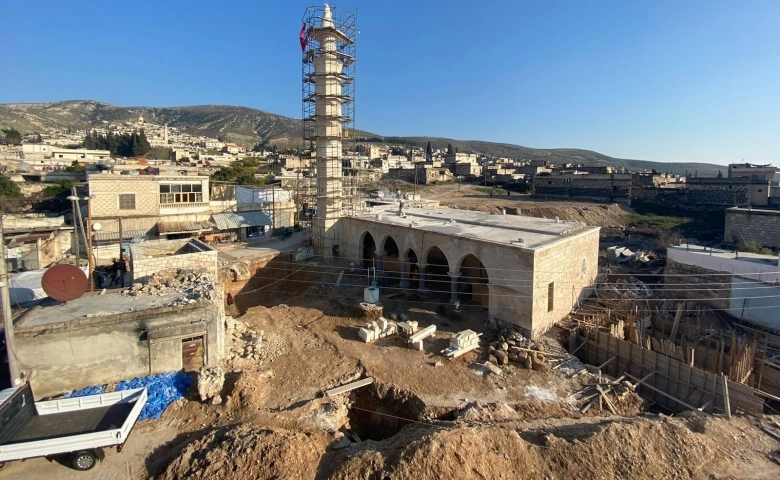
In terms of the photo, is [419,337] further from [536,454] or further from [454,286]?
[536,454]

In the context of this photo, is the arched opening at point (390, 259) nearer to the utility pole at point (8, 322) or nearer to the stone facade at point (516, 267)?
the stone facade at point (516, 267)

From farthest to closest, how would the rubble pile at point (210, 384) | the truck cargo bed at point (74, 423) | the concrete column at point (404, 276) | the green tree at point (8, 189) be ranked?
the green tree at point (8, 189)
the concrete column at point (404, 276)
the rubble pile at point (210, 384)
the truck cargo bed at point (74, 423)

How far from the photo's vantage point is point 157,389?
35.6 ft

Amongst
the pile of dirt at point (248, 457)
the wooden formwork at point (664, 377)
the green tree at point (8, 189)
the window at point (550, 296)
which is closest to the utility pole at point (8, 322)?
the pile of dirt at point (248, 457)

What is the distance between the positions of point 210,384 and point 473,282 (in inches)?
476

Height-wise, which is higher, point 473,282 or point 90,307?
point 90,307

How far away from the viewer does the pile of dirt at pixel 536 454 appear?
7879mm

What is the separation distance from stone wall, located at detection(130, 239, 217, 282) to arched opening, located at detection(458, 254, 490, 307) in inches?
430

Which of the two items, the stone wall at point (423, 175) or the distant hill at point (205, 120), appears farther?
the distant hill at point (205, 120)

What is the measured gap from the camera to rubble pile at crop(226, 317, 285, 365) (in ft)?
43.6

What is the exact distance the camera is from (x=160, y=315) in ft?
37.1

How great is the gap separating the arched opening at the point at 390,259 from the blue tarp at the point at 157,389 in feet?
40.7

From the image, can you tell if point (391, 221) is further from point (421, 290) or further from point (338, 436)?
point (338, 436)

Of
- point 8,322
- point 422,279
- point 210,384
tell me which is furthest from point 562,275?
point 8,322
